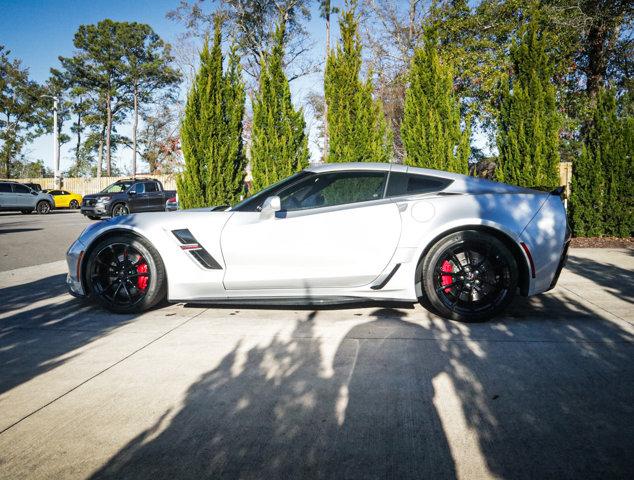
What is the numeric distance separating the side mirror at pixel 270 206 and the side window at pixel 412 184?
3.21 ft

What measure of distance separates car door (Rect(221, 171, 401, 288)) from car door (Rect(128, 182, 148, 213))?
17.4 m

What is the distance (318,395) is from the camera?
231 cm

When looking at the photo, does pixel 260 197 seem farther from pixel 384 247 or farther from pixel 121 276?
pixel 121 276

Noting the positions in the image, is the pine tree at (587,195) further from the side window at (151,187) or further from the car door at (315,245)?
the side window at (151,187)

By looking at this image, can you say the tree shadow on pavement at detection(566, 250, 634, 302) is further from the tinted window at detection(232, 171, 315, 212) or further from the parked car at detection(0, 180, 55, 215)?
the parked car at detection(0, 180, 55, 215)

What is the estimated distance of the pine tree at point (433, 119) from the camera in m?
8.69

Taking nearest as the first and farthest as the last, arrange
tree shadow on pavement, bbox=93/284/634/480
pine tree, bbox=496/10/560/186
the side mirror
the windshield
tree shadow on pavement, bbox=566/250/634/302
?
tree shadow on pavement, bbox=93/284/634/480 < the side mirror < tree shadow on pavement, bbox=566/250/634/302 < pine tree, bbox=496/10/560/186 < the windshield

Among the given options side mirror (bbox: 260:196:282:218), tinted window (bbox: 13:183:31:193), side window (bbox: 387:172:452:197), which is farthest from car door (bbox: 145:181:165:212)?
side window (bbox: 387:172:452:197)

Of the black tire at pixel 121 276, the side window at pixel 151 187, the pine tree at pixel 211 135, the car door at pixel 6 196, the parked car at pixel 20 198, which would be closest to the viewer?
the black tire at pixel 121 276

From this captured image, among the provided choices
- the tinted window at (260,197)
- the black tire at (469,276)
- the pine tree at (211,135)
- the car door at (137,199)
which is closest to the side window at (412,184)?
the black tire at (469,276)

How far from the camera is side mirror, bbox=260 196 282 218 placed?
3445 millimetres

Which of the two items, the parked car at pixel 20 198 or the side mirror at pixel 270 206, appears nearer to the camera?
the side mirror at pixel 270 206

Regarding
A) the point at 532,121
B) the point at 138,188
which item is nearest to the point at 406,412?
the point at 532,121

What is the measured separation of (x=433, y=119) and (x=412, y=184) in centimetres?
561
